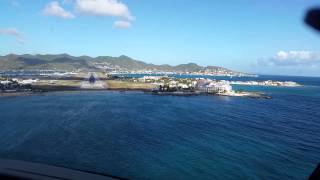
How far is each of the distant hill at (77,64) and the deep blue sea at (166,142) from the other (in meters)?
109

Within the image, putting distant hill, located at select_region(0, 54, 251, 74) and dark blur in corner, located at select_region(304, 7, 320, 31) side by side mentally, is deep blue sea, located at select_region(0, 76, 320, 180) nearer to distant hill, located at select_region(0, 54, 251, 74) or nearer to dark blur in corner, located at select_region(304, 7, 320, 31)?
dark blur in corner, located at select_region(304, 7, 320, 31)

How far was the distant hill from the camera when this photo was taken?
5335 inches

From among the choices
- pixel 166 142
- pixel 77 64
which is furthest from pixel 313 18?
pixel 77 64

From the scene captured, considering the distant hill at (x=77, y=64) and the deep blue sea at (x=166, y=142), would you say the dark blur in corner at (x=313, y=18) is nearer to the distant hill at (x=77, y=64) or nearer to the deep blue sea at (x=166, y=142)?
the deep blue sea at (x=166, y=142)

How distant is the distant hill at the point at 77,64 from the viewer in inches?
5335

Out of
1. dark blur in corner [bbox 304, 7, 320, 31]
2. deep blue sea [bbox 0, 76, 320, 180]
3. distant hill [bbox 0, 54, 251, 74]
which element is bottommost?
deep blue sea [bbox 0, 76, 320, 180]

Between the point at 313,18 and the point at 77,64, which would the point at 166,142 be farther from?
the point at 77,64

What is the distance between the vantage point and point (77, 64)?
142m

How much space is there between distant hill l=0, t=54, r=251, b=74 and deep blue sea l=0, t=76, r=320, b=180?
108743mm

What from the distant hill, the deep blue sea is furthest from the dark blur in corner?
the distant hill

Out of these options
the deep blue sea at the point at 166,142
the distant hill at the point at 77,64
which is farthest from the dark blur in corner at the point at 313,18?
the distant hill at the point at 77,64

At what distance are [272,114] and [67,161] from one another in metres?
18.5

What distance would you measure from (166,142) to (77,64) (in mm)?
130521

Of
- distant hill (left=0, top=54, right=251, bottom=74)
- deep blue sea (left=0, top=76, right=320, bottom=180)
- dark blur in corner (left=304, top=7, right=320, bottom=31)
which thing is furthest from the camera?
distant hill (left=0, top=54, right=251, bottom=74)
